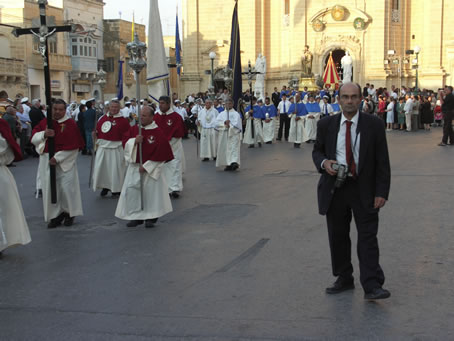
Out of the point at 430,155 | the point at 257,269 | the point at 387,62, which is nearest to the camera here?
the point at 257,269

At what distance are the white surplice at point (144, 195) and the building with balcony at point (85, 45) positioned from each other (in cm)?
4030

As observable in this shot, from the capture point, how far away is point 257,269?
21.4 feet

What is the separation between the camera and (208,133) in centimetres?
1992

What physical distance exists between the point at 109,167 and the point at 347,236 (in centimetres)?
747

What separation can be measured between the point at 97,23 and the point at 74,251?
4783cm

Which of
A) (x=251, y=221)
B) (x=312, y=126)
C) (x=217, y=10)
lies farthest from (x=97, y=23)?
(x=251, y=221)

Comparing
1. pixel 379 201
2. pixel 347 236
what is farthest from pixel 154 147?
pixel 379 201

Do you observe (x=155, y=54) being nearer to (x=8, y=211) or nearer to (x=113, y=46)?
(x=8, y=211)

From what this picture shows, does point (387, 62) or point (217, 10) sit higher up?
point (217, 10)

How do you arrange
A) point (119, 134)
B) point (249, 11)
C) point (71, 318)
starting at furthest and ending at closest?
point (249, 11) → point (119, 134) → point (71, 318)

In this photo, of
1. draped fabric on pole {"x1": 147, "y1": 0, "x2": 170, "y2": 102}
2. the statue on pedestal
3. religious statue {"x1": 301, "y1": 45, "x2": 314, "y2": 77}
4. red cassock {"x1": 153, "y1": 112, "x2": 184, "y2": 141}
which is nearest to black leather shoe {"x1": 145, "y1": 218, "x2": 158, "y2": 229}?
draped fabric on pole {"x1": 147, "y1": 0, "x2": 170, "y2": 102}

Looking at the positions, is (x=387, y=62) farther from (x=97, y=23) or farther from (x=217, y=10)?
(x=97, y=23)

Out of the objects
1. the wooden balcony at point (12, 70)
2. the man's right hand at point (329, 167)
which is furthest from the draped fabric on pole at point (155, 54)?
the wooden balcony at point (12, 70)

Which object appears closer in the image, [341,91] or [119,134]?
[341,91]
